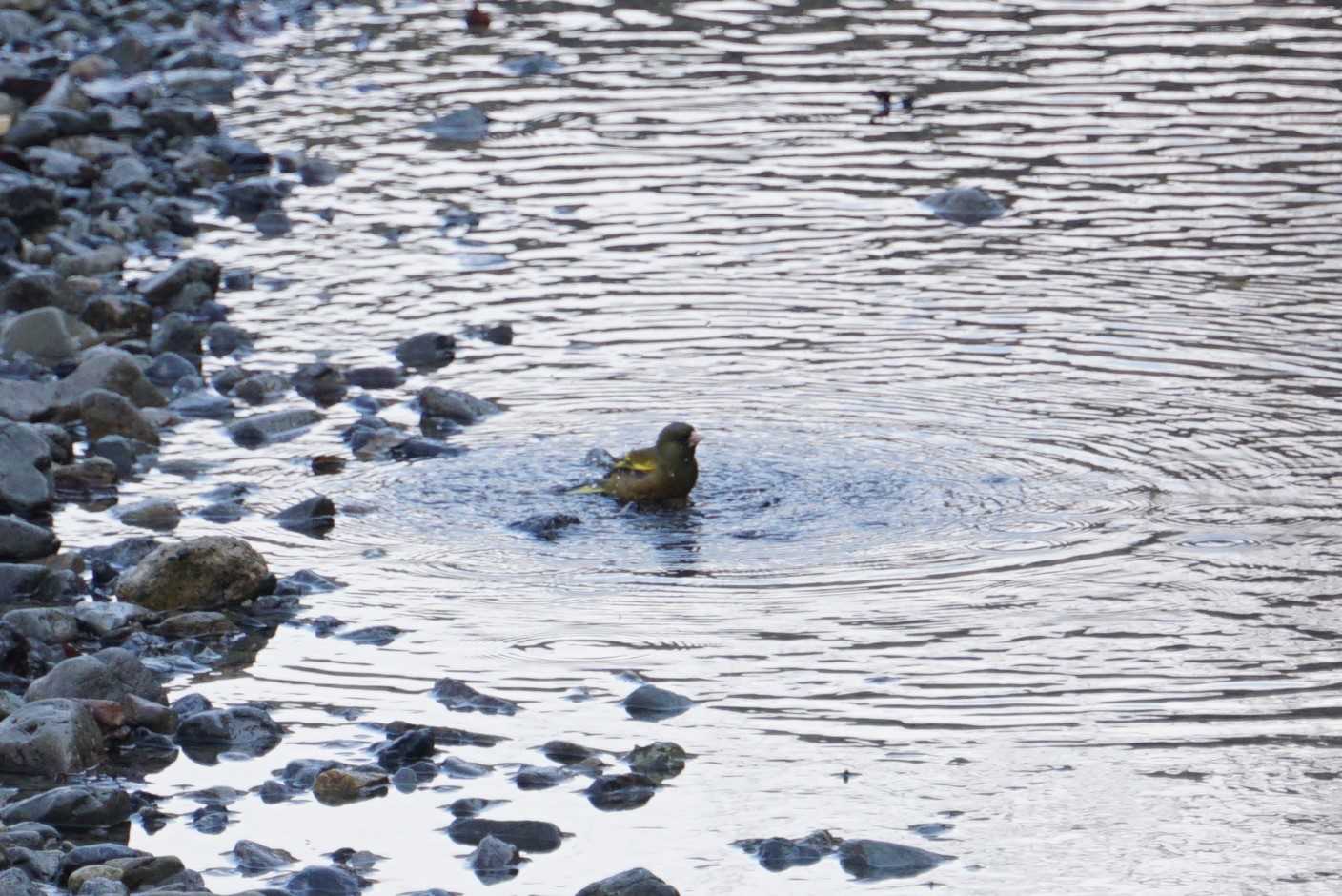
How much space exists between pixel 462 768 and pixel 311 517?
298cm

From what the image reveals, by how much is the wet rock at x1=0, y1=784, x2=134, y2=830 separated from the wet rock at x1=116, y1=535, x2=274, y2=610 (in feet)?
6.28

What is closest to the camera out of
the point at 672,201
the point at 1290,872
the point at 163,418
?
the point at 1290,872

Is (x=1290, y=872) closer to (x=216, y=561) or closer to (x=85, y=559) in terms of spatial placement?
(x=216, y=561)

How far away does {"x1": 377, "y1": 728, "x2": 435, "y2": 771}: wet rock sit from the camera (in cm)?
685

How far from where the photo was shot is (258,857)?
20.0 ft

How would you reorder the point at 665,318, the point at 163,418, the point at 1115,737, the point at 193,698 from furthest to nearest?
the point at 665,318 → the point at 163,418 → the point at 193,698 → the point at 1115,737

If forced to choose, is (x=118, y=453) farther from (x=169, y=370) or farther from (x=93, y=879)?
(x=93, y=879)

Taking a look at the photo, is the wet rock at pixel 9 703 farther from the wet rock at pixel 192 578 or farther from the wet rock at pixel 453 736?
the wet rock at pixel 453 736

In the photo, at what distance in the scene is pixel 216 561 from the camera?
27.5 ft

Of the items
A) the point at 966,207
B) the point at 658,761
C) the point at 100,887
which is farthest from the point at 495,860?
the point at 966,207

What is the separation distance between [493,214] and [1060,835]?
10.1 metres

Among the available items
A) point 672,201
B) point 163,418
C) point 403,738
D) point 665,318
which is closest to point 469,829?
point 403,738

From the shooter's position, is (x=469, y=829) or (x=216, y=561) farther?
(x=216, y=561)

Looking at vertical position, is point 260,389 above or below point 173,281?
below
